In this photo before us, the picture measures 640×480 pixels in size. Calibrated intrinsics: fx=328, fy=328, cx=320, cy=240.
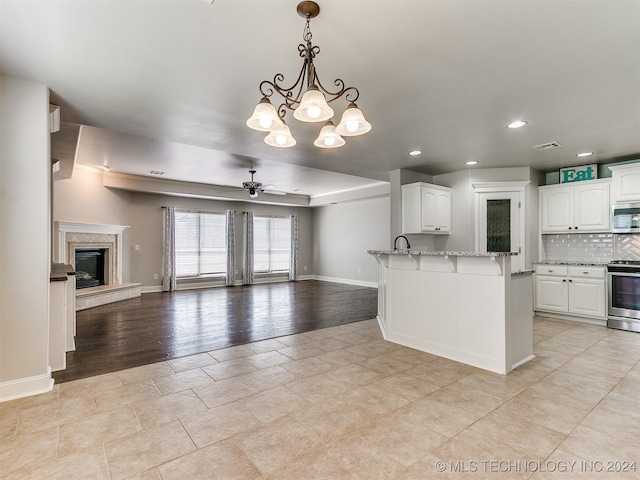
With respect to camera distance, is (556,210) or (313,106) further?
(556,210)

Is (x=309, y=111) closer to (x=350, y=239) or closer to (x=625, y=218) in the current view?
(x=625, y=218)

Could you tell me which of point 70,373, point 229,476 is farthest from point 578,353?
point 70,373

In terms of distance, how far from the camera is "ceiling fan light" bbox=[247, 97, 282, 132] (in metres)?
1.98


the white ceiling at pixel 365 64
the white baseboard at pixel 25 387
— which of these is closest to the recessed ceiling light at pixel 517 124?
the white ceiling at pixel 365 64

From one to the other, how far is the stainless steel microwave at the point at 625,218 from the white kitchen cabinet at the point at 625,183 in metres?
0.09

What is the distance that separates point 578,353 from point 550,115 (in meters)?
2.59

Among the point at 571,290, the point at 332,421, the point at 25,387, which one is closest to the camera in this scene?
the point at 332,421

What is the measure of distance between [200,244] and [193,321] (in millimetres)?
4316

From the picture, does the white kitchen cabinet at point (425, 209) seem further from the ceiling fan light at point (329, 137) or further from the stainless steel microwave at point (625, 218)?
the ceiling fan light at point (329, 137)

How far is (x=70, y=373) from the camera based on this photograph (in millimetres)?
3100

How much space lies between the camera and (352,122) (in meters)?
2.07

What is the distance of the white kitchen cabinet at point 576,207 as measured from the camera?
5.04 m

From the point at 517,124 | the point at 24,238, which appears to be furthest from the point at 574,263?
the point at 24,238

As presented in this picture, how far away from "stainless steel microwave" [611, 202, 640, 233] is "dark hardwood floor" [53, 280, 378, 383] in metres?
3.89
